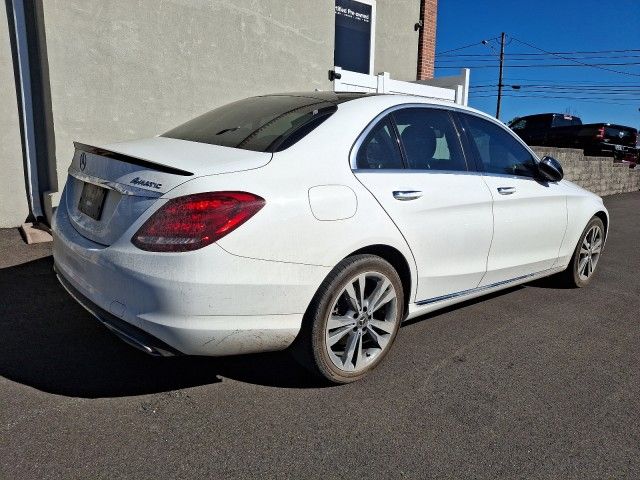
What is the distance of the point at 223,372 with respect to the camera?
2.98 meters

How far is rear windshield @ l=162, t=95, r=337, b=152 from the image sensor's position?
277cm

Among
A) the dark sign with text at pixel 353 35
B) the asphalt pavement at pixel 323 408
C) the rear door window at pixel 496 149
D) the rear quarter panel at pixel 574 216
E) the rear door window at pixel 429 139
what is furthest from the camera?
the dark sign with text at pixel 353 35

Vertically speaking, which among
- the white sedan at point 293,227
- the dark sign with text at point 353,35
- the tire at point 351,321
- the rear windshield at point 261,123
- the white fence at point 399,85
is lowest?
the tire at point 351,321

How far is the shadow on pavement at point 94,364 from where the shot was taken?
9.14 ft

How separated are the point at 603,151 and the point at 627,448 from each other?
693 inches

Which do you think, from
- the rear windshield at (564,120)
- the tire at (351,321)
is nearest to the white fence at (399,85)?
the tire at (351,321)

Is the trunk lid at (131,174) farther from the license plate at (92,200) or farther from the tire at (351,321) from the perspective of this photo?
the tire at (351,321)

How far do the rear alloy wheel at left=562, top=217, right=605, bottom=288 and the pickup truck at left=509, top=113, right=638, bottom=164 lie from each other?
46.2ft

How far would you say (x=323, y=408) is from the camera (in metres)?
2.65

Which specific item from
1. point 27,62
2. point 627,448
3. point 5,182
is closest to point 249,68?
point 27,62

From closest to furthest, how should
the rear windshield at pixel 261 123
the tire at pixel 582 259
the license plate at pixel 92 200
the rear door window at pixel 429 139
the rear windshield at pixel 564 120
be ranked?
the license plate at pixel 92 200 → the rear windshield at pixel 261 123 → the rear door window at pixel 429 139 → the tire at pixel 582 259 → the rear windshield at pixel 564 120

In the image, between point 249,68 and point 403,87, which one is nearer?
point 249,68

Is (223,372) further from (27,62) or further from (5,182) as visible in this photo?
(27,62)

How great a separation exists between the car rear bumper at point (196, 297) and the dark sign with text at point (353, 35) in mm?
8717
